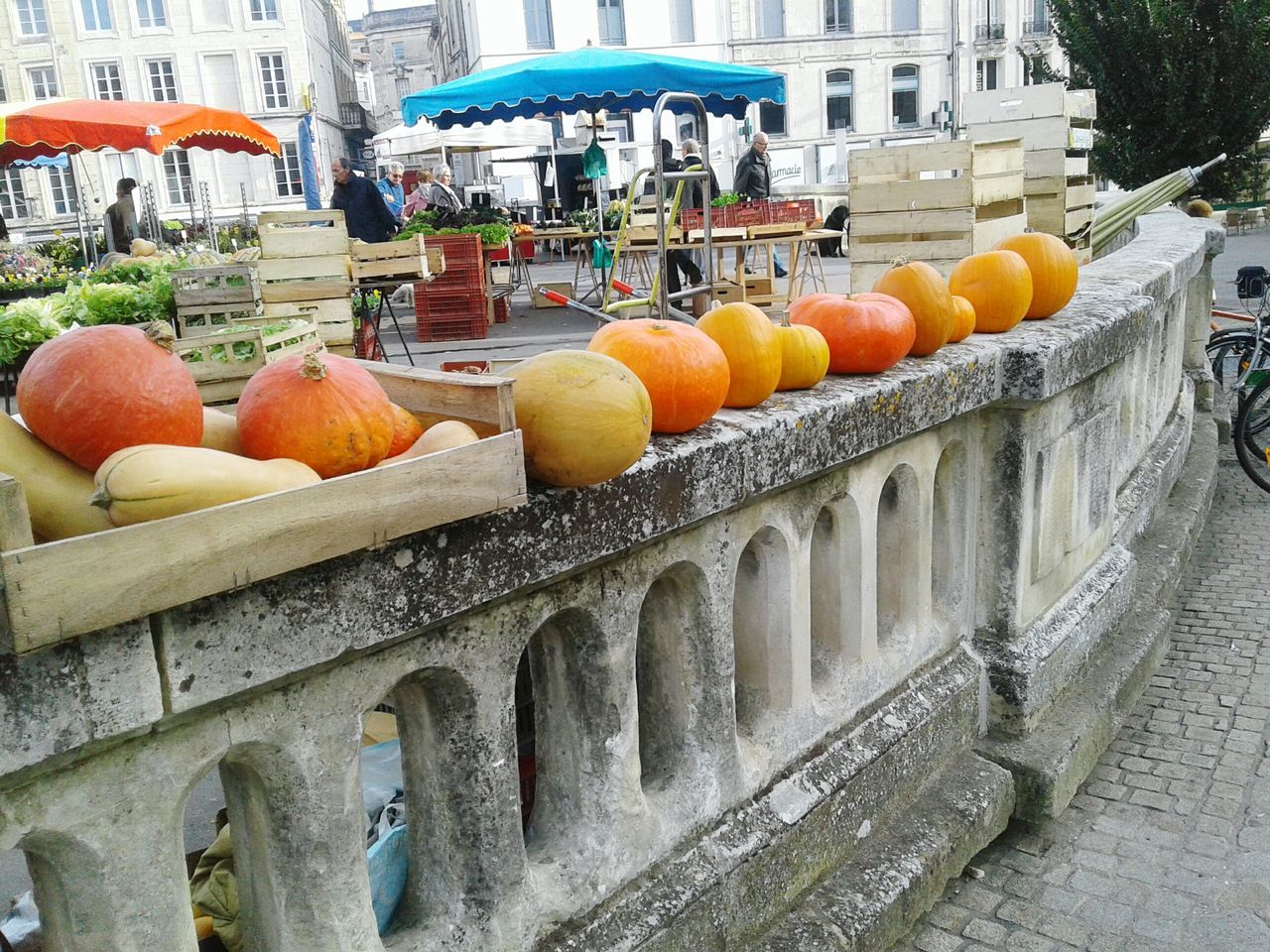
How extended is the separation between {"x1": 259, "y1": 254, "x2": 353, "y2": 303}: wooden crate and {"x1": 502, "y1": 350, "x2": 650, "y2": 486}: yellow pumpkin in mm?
6346

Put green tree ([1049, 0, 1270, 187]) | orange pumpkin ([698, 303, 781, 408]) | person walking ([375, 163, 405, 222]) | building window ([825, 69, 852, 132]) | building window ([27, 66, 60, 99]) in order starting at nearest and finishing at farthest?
1. orange pumpkin ([698, 303, 781, 408])
2. green tree ([1049, 0, 1270, 187])
3. person walking ([375, 163, 405, 222])
4. building window ([825, 69, 852, 132])
5. building window ([27, 66, 60, 99])

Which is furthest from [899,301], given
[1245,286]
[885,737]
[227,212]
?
[227,212]

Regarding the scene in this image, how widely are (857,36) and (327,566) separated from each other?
47584mm

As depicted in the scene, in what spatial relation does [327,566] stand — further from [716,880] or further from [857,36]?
[857,36]

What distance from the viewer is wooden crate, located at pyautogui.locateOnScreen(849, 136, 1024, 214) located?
19.9 feet

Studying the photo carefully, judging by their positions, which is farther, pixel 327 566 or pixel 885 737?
pixel 885 737

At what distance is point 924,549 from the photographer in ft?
9.41

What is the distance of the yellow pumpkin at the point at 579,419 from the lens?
1700 millimetres

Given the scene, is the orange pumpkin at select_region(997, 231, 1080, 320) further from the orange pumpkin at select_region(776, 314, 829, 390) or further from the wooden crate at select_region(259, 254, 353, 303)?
the wooden crate at select_region(259, 254, 353, 303)

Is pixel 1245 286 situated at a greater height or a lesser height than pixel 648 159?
lesser

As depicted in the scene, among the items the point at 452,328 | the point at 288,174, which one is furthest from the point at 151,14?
the point at 452,328

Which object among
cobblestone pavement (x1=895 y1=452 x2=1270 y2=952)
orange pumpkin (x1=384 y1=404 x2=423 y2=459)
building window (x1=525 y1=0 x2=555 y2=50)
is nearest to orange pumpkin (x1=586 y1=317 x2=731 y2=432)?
orange pumpkin (x1=384 y1=404 x2=423 y2=459)

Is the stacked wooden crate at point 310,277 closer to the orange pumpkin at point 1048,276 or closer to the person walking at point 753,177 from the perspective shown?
the orange pumpkin at point 1048,276

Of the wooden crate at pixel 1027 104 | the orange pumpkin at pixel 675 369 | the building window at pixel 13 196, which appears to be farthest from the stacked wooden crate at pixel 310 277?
the building window at pixel 13 196
